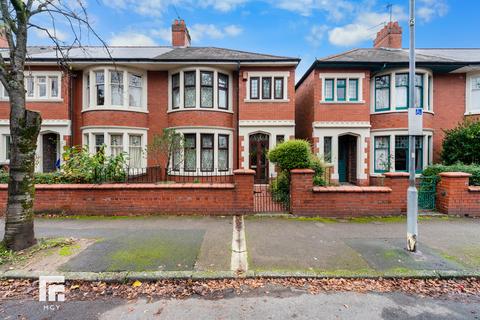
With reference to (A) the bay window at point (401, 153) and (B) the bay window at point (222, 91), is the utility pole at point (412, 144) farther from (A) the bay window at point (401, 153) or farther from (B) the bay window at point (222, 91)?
(B) the bay window at point (222, 91)

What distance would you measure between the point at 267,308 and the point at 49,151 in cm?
1492

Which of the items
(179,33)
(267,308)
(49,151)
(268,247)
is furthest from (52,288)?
(179,33)

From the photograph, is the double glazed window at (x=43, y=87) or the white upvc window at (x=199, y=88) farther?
the double glazed window at (x=43, y=87)

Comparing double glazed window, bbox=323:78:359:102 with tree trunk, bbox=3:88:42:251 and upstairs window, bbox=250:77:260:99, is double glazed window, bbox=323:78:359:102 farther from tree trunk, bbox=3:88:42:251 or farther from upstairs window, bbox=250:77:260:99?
tree trunk, bbox=3:88:42:251

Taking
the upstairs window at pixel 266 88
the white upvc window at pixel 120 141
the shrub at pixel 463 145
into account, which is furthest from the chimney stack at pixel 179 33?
the shrub at pixel 463 145

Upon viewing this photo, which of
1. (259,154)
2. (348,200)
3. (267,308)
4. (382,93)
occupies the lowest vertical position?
(267,308)

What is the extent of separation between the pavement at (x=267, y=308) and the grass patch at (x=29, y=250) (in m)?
1.28

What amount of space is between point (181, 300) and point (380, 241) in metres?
4.29

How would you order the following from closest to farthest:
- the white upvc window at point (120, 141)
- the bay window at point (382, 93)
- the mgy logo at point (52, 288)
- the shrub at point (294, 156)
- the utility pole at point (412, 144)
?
the mgy logo at point (52, 288) < the utility pole at point (412, 144) < the shrub at point (294, 156) < the white upvc window at point (120, 141) < the bay window at point (382, 93)

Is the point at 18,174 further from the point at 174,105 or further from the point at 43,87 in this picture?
the point at 43,87

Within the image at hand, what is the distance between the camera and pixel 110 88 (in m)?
11.7

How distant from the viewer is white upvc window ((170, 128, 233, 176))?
11.7 m

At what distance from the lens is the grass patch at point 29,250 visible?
13.3 ft

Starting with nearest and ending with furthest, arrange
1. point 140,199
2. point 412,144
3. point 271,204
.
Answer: point 412,144 → point 140,199 → point 271,204
